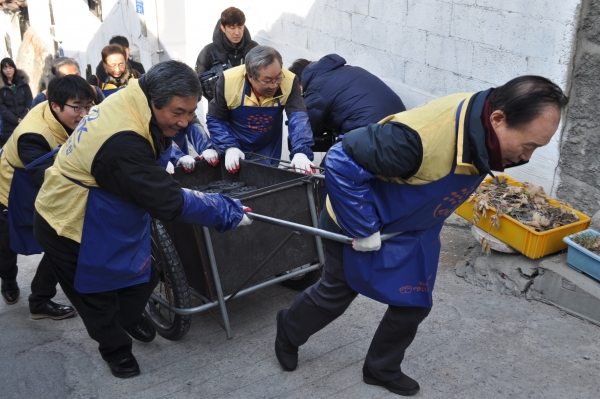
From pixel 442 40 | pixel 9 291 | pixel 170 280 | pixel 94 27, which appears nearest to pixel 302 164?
pixel 170 280

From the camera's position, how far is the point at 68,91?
3611 millimetres

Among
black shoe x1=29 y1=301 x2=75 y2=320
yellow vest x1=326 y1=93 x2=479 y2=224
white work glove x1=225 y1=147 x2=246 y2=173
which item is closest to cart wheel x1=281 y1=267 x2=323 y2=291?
white work glove x1=225 y1=147 x2=246 y2=173

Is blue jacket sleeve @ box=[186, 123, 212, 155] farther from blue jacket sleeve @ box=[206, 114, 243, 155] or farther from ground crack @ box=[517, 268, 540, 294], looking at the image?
ground crack @ box=[517, 268, 540, 294]

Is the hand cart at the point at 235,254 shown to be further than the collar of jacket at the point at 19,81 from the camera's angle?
No

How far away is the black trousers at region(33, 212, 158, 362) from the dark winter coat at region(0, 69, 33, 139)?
234 inches

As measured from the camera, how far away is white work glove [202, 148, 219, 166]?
14.7 feet

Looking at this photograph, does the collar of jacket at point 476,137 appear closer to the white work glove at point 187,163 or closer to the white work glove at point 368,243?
the white work glove at point 368,243

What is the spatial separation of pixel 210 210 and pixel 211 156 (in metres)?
1.58

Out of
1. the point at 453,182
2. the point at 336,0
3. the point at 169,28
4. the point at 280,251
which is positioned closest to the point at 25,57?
the point at 169,28

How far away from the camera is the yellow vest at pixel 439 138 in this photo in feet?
8.53

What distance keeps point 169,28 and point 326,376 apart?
8.59 m

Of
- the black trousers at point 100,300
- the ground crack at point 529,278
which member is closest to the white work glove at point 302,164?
the black trousers at point 100,300

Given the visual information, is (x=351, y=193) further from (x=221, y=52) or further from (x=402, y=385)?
(x=221, y=52)

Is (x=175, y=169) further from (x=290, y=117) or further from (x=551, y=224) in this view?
(x=551, y=224)
